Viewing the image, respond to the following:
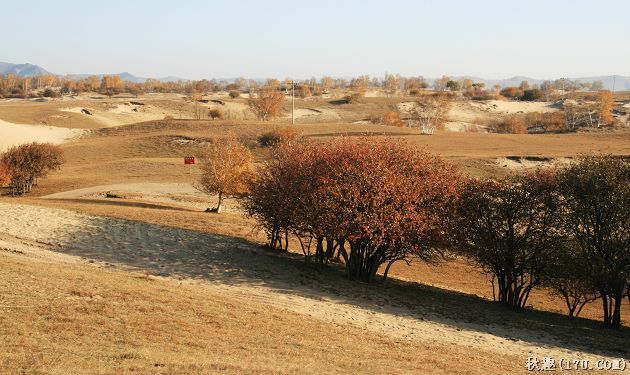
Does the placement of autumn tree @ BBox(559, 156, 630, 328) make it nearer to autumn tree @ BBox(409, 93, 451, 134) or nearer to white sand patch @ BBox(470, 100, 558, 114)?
autumn tree @ BBox(409, 93, 451, 134)

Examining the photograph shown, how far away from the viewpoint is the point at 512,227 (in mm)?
26344

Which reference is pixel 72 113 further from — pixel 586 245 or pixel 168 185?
Answer: pixel 586 245

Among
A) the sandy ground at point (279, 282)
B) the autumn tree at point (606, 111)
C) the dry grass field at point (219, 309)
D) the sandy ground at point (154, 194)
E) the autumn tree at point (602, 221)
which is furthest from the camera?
the autumn tree at point (606, 111)

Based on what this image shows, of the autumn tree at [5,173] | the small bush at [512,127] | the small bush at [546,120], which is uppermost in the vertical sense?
the small bush at [546,120]

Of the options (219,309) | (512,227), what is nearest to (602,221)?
(512,227)

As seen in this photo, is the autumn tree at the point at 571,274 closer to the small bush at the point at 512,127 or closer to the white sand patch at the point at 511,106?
the small bush at the point at 512,127

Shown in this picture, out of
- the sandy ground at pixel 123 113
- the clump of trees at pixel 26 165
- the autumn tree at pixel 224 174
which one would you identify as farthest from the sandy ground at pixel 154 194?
the sandy ground at pixel 123 113

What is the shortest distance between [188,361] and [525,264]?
59.5ft

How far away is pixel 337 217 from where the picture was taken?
1027 inches

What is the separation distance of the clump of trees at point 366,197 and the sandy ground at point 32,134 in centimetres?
6656

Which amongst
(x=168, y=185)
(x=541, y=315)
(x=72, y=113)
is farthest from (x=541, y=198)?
(x=72, y=113)

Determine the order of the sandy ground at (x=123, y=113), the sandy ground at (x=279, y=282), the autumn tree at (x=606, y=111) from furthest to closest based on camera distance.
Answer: the sandy ground at (x=123, y=113), the autumn tree at (x=606, y=111), the sandy ground at (x=279, y=282)

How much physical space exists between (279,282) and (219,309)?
7.32 meters

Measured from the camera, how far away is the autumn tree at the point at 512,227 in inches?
1022
